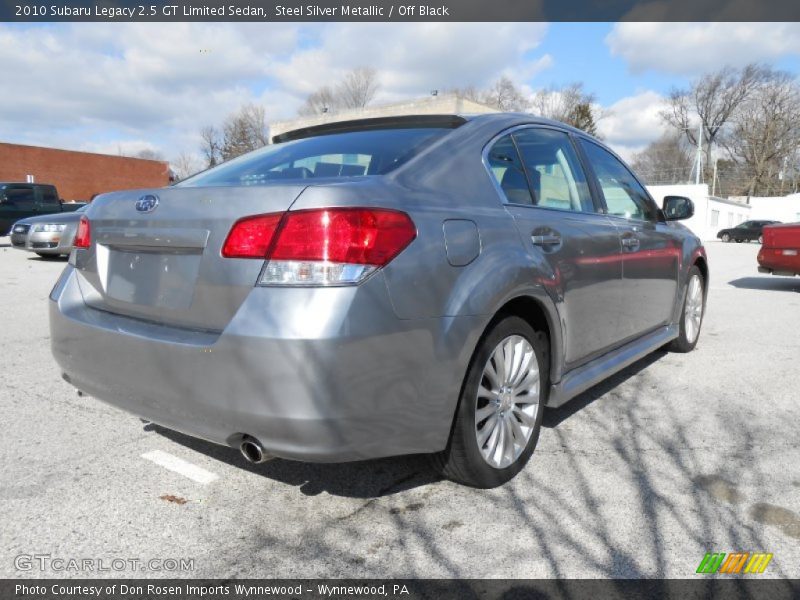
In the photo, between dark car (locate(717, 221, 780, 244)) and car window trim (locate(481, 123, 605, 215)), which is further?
dark car (locate(717, 221, 780, 244))

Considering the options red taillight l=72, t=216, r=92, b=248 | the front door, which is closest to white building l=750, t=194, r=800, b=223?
the front door

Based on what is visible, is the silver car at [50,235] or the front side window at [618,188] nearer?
the front side window at [618,188]

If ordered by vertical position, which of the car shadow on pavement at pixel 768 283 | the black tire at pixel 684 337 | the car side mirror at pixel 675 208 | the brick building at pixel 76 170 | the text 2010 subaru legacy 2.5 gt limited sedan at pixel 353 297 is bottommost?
the car shadow on pavement at pixel 768 283

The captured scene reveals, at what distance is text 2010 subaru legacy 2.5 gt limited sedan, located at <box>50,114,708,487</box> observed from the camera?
6.08 feet

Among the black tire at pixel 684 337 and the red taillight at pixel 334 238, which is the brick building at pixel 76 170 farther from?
the red taillight at pixel 334 238

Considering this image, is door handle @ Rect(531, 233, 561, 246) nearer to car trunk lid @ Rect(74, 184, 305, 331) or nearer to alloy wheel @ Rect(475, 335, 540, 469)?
alloy wheel @ Rect(475, 335, 540, 469)

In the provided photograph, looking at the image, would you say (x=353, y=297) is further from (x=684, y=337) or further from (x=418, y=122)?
(x=684, y=337)

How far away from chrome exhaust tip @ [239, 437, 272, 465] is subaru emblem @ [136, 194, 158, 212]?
0.97m

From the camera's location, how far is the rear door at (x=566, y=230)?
8.80 ft

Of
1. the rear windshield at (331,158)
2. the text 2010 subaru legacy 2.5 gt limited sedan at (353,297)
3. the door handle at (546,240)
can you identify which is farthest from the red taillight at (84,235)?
the door handle at (546,240)

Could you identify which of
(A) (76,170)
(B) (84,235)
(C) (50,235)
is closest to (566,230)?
(B) (84,235)

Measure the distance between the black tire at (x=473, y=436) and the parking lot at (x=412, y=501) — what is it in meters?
0.09

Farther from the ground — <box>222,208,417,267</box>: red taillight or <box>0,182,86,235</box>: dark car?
<box>0,182,86,235</box>: dark car

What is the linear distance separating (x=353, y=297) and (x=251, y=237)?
411 millimetres
